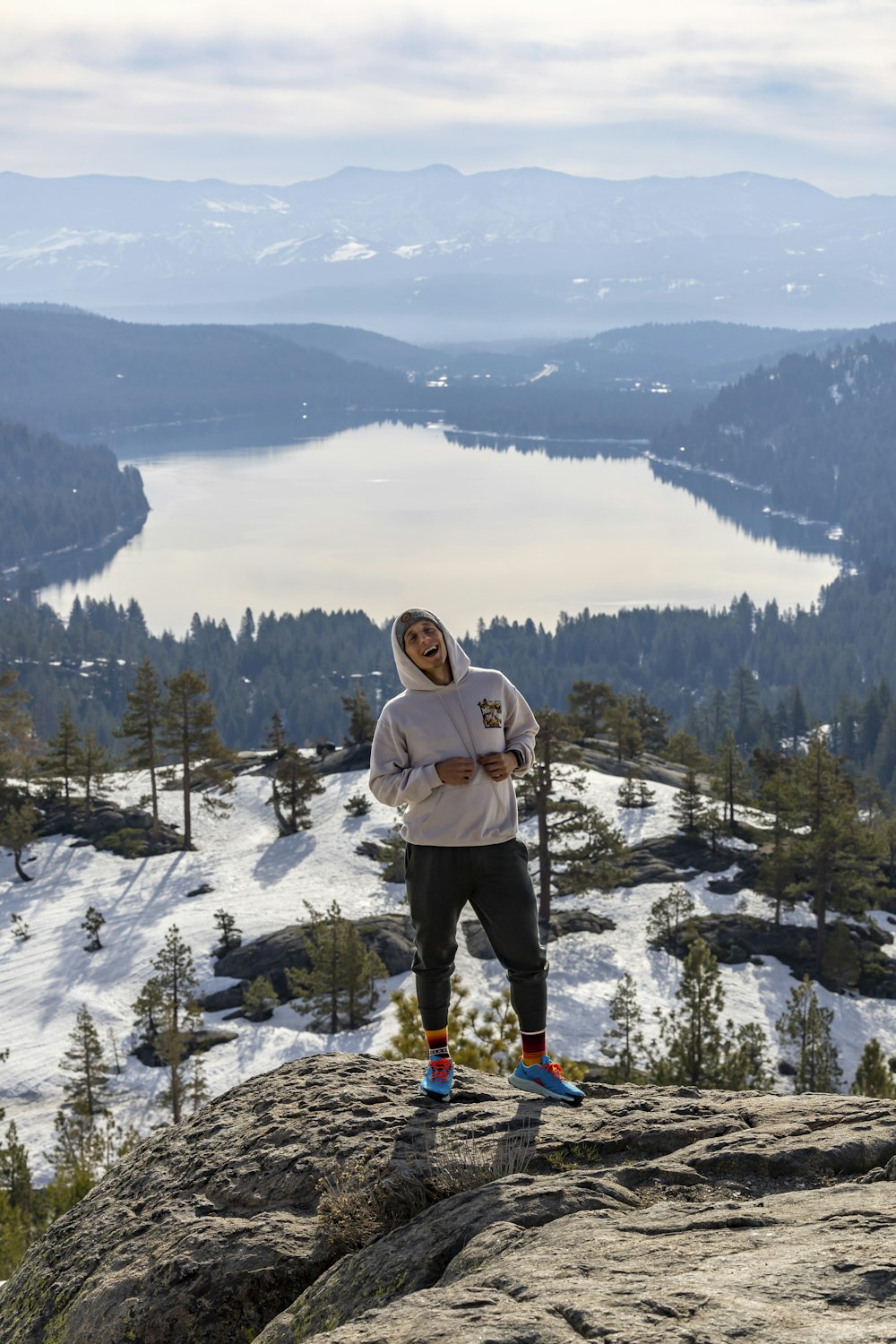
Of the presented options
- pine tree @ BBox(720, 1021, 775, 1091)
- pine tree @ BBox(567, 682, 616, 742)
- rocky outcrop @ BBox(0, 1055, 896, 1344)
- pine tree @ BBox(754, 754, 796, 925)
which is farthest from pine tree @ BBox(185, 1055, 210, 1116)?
pine tree @ BBox(567, 682, 616, 742)

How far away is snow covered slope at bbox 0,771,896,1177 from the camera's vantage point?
127ft

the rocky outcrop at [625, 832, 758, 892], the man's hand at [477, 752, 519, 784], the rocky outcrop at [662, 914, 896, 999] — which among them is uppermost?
the man's hand at [477, 752, 519, 784]

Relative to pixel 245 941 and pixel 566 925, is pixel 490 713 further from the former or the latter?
pixel 566 925

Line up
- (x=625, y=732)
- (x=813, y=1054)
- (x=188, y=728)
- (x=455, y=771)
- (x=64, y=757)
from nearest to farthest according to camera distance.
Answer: (x=455, y=771) → (x=813, y=1054) → (x=188, y=728) → (x=64, y=757) → (x=625, y=732)

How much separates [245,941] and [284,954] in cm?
234

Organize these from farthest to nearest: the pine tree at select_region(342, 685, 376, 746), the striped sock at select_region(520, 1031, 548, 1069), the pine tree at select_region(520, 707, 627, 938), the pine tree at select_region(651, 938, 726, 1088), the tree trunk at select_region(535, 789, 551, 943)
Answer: the pine tree at select_region(342, 685, 376, 746) → the tree trunk at select_region(535, 789, 551, 943) → the pine tree at select_region(520, 707, 627, 938) → the pine tree at select_region(651, 938, 726, 1088) → the striped sock at select_region(520, 1031, 548, 1069)

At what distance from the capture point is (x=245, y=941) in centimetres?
4653

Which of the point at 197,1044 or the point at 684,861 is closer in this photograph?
the point at 197,1044

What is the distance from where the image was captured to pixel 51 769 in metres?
58.1

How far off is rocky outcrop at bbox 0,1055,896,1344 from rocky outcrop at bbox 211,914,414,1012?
119 ft

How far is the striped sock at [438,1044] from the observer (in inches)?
312

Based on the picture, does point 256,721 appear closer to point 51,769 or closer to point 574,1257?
point 51,769

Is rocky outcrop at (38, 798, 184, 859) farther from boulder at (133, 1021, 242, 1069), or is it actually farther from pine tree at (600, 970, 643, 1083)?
pine tree at (600, 970, 643, 1083)

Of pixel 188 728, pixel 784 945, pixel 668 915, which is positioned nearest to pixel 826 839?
pixel 784 945
